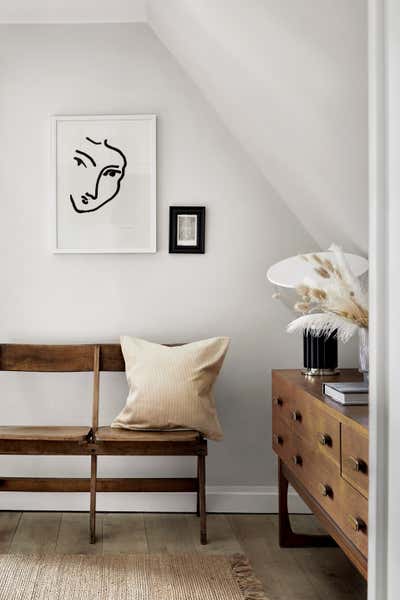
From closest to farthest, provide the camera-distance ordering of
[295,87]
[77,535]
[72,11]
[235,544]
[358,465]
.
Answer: [358,465]
[295,87]
[235,544]
[77,535]
[72,11]

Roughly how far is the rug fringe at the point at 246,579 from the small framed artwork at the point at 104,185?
60.4 inches

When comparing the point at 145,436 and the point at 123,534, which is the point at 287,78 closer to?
the point at 145,436

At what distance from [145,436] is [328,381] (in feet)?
2.92

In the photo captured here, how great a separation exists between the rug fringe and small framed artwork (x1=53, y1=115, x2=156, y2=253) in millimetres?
1535

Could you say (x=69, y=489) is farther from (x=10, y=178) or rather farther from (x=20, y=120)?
(x=20, y=120)

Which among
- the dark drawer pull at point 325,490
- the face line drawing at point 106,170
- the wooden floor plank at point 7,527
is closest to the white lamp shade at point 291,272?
the dark drawer pull at point 325,490

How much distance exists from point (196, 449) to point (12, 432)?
840 millimetres

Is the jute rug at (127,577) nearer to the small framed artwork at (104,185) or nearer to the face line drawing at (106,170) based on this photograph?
the small framed artwork at (104,185)

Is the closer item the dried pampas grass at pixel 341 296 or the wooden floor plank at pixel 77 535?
the dried pampas grass at pixel 341 296

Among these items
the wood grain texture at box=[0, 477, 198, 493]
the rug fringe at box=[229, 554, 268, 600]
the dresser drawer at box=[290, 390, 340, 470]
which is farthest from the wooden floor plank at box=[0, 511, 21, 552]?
the dresser drawer at box=[290, 390, 340, 470]

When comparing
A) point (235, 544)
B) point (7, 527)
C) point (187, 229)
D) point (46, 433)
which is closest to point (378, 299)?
point (235, 544)

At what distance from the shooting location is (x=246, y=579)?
249 cm

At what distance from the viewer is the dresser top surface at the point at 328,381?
5.82 feet

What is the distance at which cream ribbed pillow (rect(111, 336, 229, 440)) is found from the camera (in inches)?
115
